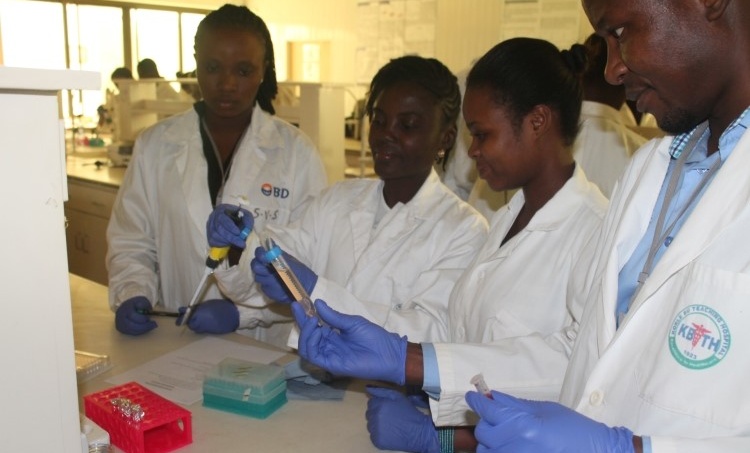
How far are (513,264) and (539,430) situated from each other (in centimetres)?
47

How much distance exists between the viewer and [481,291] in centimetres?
123

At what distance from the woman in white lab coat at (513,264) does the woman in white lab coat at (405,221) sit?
13 cm

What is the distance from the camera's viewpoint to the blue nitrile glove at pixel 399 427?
3.46 feet

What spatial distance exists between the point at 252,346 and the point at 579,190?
0.83m

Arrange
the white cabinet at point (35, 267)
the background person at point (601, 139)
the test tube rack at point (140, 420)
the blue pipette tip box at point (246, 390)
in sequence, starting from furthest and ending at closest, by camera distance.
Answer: the background person at point (601, 139)
the blue pipette tip box at point (246, 390)
the test tube rack at point (140, 420)
the white cabinet at point (35, 267)

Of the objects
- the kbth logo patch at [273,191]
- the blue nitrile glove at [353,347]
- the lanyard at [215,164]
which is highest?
the lanyard at [215,164]

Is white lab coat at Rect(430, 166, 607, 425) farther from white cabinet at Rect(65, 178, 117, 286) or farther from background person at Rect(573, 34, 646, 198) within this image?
white cabinet at Rect(65, 178, 117, 286)

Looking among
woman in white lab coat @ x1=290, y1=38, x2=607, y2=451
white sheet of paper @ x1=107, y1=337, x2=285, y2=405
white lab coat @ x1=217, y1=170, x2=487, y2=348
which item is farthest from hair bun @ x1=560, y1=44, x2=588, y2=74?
white sheet of paper @ x1=107, y1=337, x2=285, y2=405

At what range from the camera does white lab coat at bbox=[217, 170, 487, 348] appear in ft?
4.41

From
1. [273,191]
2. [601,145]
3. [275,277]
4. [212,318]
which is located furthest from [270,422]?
[601,145]

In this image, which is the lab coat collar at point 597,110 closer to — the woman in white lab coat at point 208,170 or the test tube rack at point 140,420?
the woman in white lab coat at point 208,170

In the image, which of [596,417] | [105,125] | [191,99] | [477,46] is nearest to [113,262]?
[596,417]

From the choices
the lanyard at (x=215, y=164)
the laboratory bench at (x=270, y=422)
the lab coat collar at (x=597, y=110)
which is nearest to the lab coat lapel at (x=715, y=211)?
the laboratory bench at (x=270, y=422)

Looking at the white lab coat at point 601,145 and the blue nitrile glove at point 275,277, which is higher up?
the white lab coat at point 601,145
